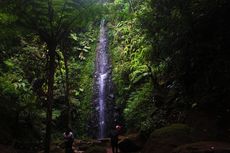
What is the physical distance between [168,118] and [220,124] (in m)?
2.50

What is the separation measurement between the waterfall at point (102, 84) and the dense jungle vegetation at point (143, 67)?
85cm

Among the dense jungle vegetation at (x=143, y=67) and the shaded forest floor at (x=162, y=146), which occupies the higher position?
the dense jungle vegetation at (x=143, y=67)

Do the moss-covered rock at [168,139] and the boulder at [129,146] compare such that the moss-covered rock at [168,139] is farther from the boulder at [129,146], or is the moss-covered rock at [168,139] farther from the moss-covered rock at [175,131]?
the boulder at [129,146]

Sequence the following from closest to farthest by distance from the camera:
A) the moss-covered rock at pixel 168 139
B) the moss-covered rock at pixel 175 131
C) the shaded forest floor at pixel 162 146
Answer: the shaded forest floor at pixel 162 146 < the moss-covered rock at pixel 168 139 < the moss-covered rock at pixel 175 131

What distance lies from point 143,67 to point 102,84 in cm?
562

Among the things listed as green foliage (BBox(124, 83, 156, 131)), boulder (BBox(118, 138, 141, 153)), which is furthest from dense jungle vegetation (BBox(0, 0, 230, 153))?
boulder (BBox(118, 138, 141, 153))

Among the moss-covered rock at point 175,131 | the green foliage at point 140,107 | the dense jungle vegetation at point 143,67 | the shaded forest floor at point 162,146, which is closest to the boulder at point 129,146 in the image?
the shaded forest floor at point 162,146

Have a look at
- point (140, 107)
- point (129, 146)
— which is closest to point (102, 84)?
point (140, 107)

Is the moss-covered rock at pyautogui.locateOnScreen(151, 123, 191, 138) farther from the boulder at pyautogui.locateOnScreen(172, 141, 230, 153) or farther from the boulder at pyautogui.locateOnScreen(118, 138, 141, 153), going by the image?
the boulder at pyautogui.locateOnScreen(172, 141, 230, 153)

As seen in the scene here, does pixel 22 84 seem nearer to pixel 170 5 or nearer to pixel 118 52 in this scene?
pixel 170 5

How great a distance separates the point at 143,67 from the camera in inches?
634

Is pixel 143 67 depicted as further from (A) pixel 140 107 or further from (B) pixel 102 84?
(B) pixel 102 84

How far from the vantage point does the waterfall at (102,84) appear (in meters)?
18.6

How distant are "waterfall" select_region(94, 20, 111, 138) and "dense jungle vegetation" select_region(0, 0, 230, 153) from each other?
2.79 feet
